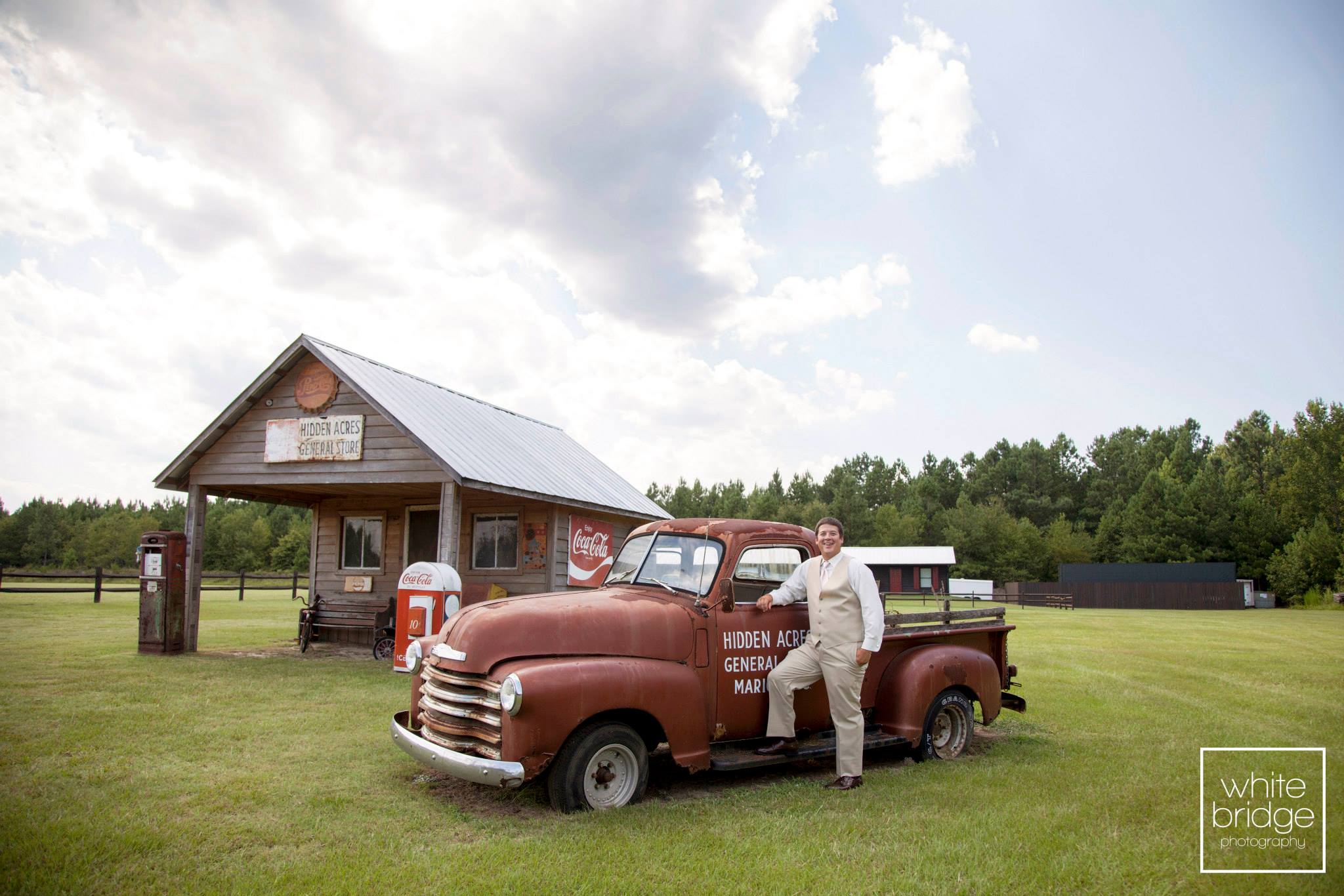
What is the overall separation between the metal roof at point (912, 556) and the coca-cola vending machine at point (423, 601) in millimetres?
44340

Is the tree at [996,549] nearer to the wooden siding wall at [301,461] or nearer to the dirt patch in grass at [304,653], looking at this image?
the dirt patch in grass at [304,653]

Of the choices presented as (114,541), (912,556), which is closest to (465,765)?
(912,556)

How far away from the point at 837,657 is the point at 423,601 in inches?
265

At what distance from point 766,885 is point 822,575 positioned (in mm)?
→ 2661

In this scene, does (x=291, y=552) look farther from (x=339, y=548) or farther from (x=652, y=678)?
(x=652, y=678)

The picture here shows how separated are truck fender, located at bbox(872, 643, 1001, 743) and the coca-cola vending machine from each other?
6.36 m

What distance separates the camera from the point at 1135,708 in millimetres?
9922

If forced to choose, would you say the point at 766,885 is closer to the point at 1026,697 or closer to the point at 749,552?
the point at 749,552

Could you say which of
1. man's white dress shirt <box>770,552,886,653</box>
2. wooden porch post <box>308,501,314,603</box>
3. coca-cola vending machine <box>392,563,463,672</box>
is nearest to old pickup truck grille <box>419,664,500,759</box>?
man's white dress shirt <box>770,552,886,653</box>

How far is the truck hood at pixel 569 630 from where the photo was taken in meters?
5.51

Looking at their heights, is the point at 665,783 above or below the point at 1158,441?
below

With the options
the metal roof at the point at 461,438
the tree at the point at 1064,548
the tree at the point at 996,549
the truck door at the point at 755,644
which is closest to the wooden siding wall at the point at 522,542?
the metal roof at the point at 461,438

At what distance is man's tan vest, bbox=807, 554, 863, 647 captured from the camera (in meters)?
6.33

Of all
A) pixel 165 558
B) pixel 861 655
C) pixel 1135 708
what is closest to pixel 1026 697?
pixel 1135 708
